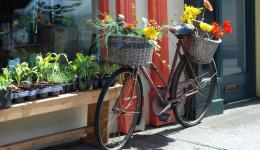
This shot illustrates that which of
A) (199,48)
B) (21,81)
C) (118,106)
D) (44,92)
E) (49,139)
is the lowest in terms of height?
(49,139)

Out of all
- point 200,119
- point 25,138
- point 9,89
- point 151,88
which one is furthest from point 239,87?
point 9,89

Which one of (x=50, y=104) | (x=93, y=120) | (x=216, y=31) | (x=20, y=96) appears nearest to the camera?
(x=20, y=96)

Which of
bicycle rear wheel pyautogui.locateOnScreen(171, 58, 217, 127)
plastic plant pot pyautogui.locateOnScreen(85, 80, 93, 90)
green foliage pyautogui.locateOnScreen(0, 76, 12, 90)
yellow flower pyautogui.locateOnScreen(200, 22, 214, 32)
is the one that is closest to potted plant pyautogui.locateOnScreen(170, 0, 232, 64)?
yellow flower pyautogui.locateOnScreen(200, 22, 214, 32)

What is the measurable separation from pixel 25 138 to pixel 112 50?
1.19m

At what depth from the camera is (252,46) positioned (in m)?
7.39

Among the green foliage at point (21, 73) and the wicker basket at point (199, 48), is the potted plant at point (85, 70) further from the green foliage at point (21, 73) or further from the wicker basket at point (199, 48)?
the wicker basket at point (199, 48)

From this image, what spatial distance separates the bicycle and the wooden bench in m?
0.12

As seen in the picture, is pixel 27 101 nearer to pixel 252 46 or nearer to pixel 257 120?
pixel 257 120

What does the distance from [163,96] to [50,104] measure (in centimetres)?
143

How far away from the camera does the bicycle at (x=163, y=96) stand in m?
5.11

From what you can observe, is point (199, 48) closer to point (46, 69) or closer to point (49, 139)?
point (46, 69)

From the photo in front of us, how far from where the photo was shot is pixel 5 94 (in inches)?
169

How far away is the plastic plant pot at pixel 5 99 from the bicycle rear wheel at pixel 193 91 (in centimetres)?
200

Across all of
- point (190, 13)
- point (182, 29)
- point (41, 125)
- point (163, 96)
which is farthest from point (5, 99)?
point (190, 13)
